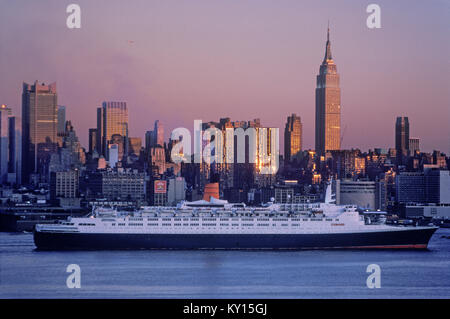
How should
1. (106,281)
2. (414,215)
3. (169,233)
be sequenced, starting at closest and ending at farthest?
(106,281) → (169,233) → (414,215)
